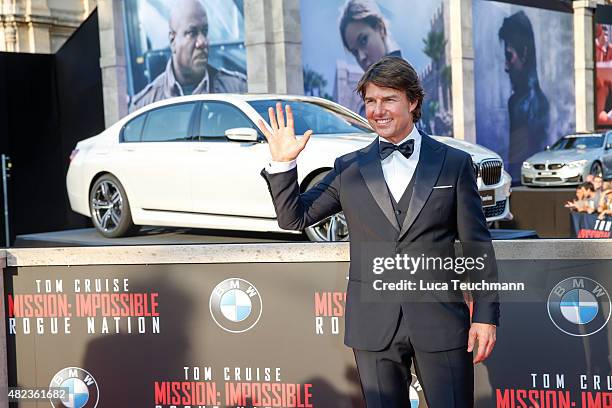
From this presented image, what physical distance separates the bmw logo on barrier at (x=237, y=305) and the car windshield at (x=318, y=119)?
4.76 meters

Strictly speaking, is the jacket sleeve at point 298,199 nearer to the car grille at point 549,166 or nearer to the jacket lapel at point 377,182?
the jacket lapel at point 377,182

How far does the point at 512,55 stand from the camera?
83.3 ft

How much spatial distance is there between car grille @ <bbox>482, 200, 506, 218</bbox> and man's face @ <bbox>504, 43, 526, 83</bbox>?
16.1 meters

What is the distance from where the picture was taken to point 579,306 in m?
4.23

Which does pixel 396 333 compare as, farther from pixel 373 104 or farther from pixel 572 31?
pixel 572 31

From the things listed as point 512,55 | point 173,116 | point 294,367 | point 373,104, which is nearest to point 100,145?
point 173,116

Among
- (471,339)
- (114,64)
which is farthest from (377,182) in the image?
(114,64)

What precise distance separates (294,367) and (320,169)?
4.25 meters

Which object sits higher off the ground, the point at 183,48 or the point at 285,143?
the point at 183,48

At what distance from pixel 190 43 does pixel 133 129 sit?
8.85 m

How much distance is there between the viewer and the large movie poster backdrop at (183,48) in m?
18.8

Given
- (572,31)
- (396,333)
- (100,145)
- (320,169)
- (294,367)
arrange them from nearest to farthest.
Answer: (396,333) → (294,367) → (320,169) → (100,145) → (572,31)

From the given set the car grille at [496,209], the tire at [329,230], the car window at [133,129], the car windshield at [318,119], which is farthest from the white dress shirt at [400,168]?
the car window at [133,129]

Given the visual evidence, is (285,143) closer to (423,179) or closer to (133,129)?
(423,179)
